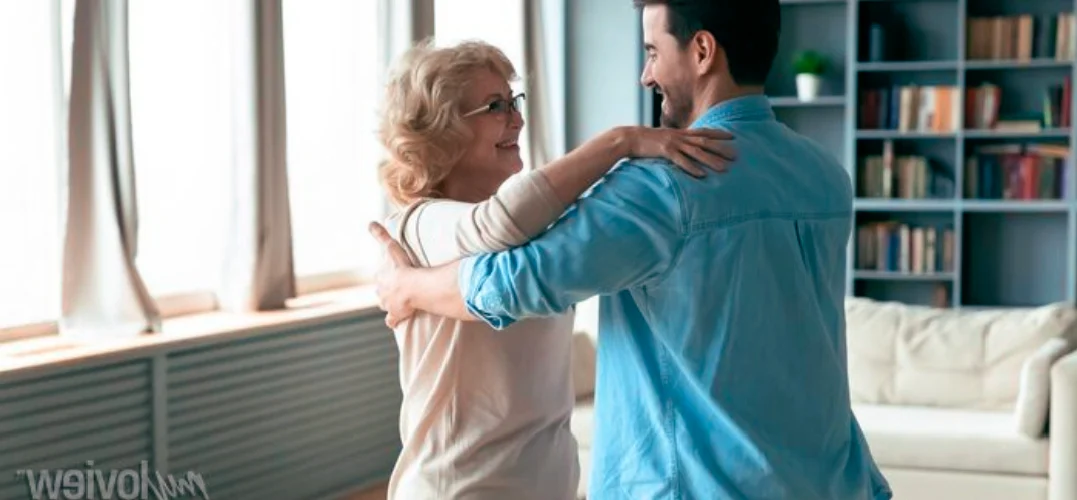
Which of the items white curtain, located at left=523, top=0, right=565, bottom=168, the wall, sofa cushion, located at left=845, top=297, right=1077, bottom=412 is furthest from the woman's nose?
the wall

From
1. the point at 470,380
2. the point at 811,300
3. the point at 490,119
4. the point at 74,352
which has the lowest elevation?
the point at 74,352

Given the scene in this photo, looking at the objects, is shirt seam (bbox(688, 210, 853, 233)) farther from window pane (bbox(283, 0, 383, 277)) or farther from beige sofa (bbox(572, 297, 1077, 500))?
Answer: window pane (bbox(283, 0, 383, 277))

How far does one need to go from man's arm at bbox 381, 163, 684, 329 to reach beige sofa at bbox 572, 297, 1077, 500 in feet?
10.9

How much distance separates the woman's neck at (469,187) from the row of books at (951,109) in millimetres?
5738

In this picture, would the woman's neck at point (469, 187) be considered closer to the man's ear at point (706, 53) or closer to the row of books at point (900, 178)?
the man's ear at point (706, 53)

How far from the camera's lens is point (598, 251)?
1511 millimetres

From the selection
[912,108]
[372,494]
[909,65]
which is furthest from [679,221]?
[912,108]

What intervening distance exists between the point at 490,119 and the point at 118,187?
2505mm

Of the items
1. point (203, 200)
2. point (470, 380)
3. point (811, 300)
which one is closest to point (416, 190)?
point (470, 380)

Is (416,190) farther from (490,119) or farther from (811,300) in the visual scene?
(811,300)

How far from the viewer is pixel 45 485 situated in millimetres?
3850

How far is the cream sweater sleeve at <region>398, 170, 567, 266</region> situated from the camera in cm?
158

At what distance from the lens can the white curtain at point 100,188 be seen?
4.14m

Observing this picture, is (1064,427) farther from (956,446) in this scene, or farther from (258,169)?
(258,169)
